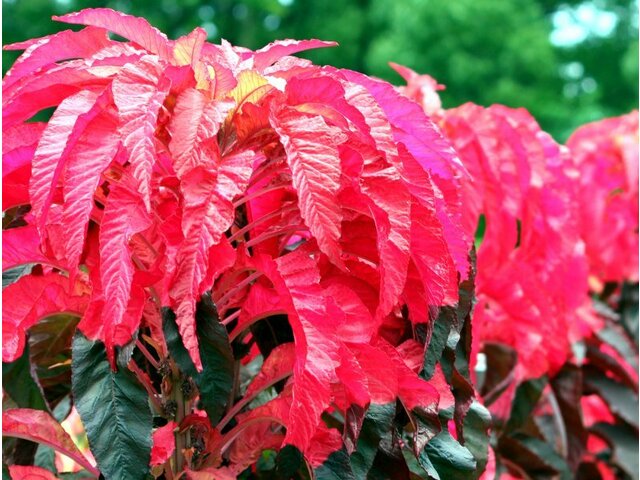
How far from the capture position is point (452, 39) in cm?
1116

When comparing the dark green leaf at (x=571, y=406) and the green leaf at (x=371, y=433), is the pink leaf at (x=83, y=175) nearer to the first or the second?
the green leaf at (x=371, y=433)

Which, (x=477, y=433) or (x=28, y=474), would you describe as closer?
(x=28, y=474)

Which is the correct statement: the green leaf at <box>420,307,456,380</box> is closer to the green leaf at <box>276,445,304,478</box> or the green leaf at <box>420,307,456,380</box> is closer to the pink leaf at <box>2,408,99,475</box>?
the green leaf at <box>276,445,304,478</box>

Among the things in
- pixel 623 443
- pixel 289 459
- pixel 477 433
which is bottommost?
pixel 623 443

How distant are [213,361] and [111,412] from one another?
107 millimetres

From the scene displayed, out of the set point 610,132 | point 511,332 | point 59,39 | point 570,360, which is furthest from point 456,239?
point 610,132

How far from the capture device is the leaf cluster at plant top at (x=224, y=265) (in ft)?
2.99

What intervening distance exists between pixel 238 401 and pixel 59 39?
44 centimetres

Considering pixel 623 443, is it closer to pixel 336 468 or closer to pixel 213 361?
pixel 336 468

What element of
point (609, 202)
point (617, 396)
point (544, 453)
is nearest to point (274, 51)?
point (544, 453)

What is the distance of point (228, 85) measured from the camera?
0.99 m

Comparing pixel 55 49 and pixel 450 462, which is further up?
pixel 55 49

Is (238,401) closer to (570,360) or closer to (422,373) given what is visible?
(422,373)

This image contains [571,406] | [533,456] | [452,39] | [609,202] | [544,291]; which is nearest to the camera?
[544,291]
